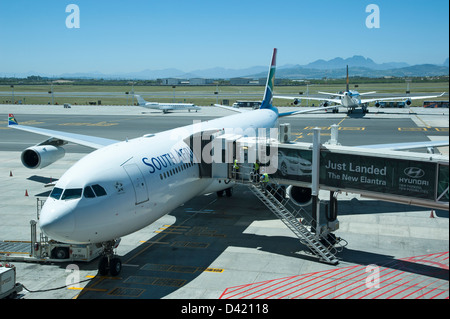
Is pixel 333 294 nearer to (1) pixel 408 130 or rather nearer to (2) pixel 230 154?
(2) pixel 230 154

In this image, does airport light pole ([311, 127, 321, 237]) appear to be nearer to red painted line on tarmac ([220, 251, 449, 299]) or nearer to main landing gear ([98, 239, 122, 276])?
red painted line on tarmac ([220, 251, 449, 299])

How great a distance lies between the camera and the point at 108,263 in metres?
19.2

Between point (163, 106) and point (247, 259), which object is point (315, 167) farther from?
point (163, 106)

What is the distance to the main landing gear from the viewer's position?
19.0 meters

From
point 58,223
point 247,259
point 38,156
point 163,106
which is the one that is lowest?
point 247,259

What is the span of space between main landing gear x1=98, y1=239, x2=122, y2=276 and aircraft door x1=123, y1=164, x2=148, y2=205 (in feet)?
7.05

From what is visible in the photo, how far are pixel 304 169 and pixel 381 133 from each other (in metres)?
48.2

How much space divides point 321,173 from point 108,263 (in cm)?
991

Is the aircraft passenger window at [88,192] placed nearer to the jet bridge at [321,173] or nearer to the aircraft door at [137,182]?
the aircraft door at [137,182]

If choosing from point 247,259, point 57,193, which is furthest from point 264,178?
point 57,193

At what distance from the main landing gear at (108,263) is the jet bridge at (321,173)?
738 centimetres

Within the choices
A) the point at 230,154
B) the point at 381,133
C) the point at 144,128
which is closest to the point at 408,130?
the point at 381,133
